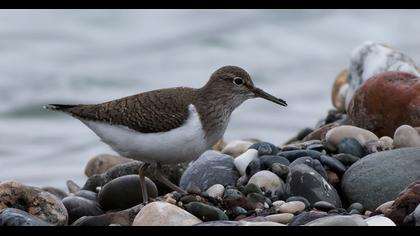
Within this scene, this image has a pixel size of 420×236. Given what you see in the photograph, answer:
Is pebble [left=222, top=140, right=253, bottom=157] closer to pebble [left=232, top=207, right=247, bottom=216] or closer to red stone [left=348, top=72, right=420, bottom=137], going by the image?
red stone [left=348, top=72, right=420, bottom=137]

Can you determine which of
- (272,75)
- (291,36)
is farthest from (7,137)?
(291,36)

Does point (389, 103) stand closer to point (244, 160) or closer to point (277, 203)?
point (244, 160)

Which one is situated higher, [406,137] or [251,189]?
[406,137]

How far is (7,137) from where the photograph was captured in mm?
15109

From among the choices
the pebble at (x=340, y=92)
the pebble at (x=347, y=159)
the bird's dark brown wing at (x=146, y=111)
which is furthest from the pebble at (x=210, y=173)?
the pebble at (x=340, y=92)

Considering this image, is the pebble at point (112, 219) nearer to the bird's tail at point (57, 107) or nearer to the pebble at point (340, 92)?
the bird's tail at point (57, 107)

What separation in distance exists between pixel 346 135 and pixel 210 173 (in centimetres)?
141

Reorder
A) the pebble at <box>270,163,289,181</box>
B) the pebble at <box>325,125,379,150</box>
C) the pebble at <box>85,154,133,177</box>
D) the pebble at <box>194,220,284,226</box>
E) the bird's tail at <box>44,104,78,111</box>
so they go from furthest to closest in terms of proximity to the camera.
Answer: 1. the pebble at <box>85,154,133,177</box>
2. the pebble at <box>325,125,379,150</box>
3. the bird's tail at <box>44,104,78,111</box>
4. the pebble at <box>270,163,289,181</box>
5. the pebble at <box>194,220,284,226</box>

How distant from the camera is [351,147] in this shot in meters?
9.14

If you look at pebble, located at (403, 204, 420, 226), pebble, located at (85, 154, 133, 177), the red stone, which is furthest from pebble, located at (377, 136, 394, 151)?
pebble, located at (85, 154, 133, 177)

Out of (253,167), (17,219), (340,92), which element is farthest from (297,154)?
(340,92)

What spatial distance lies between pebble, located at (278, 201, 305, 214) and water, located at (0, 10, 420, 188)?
6073mm

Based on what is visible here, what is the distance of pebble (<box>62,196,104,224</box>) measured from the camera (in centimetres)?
865

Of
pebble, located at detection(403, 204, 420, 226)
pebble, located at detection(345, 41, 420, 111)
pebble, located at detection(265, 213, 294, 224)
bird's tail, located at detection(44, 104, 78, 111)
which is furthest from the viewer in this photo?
pebble, located at detection(345, 41, 420, 111)
